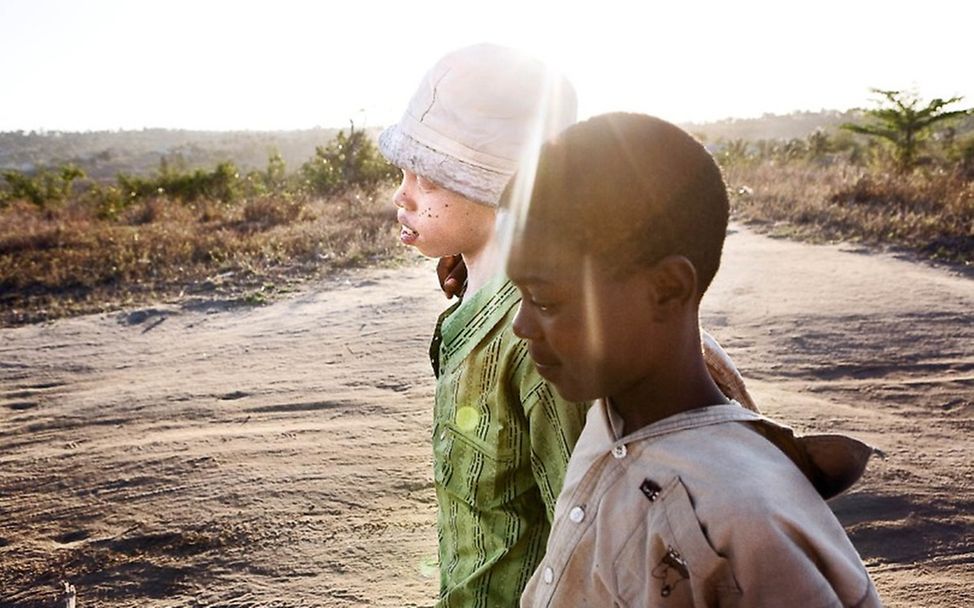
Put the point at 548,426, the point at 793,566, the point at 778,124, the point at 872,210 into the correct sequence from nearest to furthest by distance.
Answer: the point at 793,566
the point at 548,426
the point at 872,210
the point at 778,124

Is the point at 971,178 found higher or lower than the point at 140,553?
higher

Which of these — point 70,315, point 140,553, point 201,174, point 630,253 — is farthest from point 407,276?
point 201,174

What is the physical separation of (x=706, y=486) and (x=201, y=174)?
18869mm

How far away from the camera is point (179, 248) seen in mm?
9562

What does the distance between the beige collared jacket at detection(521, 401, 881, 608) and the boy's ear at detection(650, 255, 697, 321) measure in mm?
137

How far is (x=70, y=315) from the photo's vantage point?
7.30 m

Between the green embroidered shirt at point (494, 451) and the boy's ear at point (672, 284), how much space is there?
0.36 m

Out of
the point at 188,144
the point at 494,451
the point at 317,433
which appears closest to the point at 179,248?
the point at 317,433

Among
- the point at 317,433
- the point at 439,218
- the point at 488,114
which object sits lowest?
the point at 317,433

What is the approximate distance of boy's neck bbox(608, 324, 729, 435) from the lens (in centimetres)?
111

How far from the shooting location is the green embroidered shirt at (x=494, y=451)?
4.66 ft

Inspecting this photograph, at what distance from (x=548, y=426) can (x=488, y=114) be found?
22.3 inches

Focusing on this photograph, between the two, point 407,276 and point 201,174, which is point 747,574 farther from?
point 201,174

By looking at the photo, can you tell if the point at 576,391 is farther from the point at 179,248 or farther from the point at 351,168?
the point at 351,168
